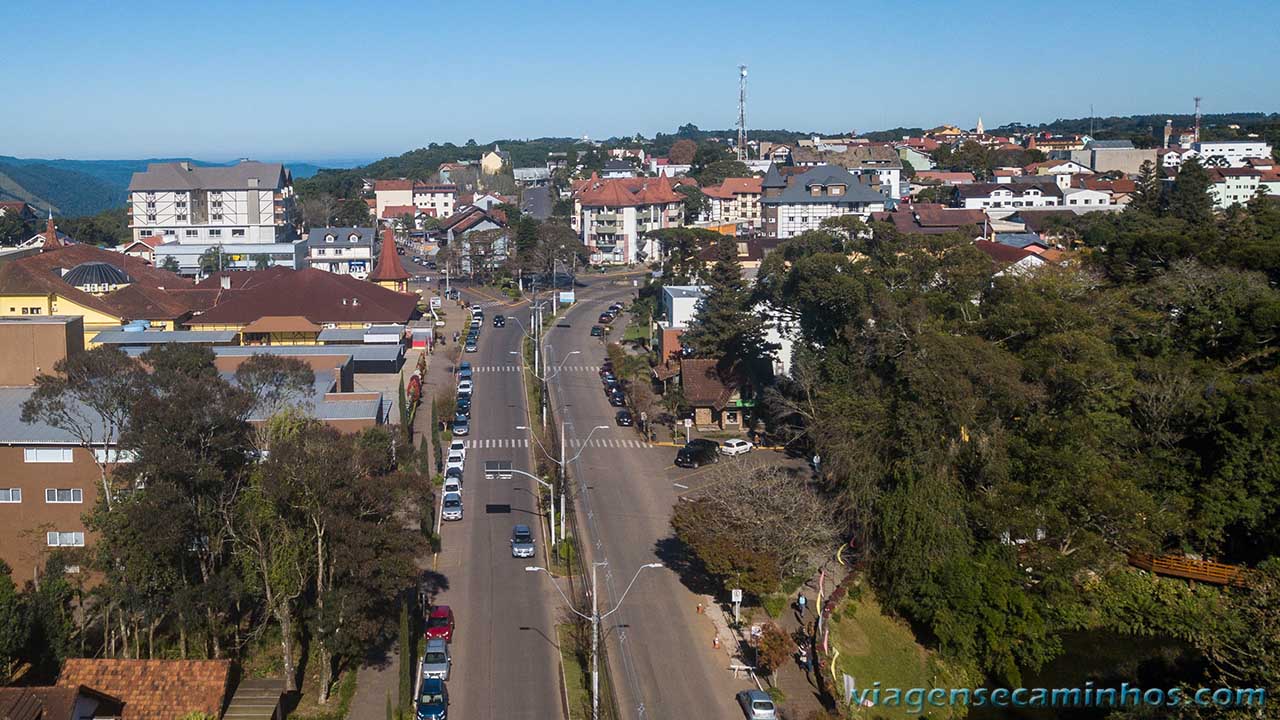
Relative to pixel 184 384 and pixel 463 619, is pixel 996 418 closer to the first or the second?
pixel 463 619

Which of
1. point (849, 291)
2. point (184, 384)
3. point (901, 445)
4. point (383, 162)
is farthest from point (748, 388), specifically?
point (383, 162)

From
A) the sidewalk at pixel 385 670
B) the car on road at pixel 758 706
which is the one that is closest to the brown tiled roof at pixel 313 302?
the sidewalk at pixel 385 670

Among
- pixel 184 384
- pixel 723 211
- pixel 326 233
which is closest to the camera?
pixel 184 384

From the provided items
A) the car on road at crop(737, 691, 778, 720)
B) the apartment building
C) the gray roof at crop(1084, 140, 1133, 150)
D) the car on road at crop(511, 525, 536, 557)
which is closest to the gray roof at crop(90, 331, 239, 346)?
the car on road at crop(511, 525, 536, 557)

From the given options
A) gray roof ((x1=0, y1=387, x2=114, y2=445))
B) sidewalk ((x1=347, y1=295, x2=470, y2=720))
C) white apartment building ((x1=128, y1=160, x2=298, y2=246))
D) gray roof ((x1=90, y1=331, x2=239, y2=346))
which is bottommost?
sidewalk ((x1=347, y1=295, x2=470, y2=720))

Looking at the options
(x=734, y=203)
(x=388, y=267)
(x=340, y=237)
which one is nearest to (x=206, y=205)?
(x=340, y=237)

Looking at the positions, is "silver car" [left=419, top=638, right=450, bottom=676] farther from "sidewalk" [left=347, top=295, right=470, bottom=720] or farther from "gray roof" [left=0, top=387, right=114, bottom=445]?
"gray roof" [left=0, top=387, right=114, bottom=445]

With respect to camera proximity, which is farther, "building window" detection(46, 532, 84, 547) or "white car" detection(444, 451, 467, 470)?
"white car" detection(444, 451, 467, 470)

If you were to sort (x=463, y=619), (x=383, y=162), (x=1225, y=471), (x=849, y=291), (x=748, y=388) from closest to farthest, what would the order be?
(x=463, y=619)
(x=1225, y=471)
(x=849, y=291)
(x=748, y=388)
(x=383, y=162)
